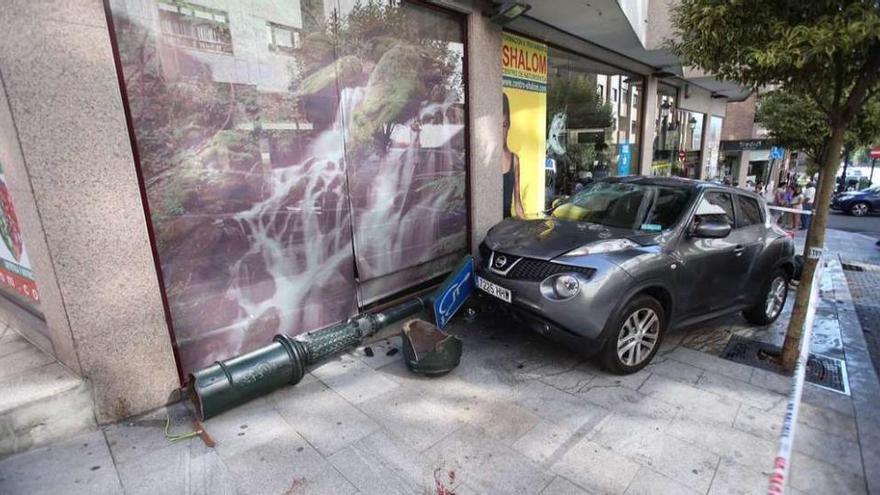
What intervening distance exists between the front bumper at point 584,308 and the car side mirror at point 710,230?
103 centimetres

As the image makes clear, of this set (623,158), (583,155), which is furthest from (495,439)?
(623,158)

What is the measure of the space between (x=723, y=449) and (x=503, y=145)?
15.2ft

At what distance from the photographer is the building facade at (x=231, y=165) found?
2.84 m

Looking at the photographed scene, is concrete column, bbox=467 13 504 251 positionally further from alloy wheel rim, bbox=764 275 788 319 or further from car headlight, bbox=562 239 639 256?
alloy wheel rim, bbox=764 275 788 319

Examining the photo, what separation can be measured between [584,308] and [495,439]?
128 cm

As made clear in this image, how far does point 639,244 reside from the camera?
3926 millimetres

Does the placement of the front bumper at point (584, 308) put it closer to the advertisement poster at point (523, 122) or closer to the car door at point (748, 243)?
the car door at point (748, 243)

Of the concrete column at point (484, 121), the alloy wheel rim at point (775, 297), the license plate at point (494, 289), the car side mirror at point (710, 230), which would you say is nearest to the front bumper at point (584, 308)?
the license plate at point (494, 289)

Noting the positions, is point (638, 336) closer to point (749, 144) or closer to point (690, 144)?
point (690, 144)

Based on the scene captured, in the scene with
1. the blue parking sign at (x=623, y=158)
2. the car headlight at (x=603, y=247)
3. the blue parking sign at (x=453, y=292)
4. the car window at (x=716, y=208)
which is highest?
the blue parking sign at (x=623, y=158)

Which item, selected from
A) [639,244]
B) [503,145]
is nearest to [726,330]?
[639,244]

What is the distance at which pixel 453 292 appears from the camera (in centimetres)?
450

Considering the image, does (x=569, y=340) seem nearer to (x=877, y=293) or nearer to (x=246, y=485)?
(x=246, y=485)

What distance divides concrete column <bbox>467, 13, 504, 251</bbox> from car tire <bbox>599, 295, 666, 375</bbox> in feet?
8.53
